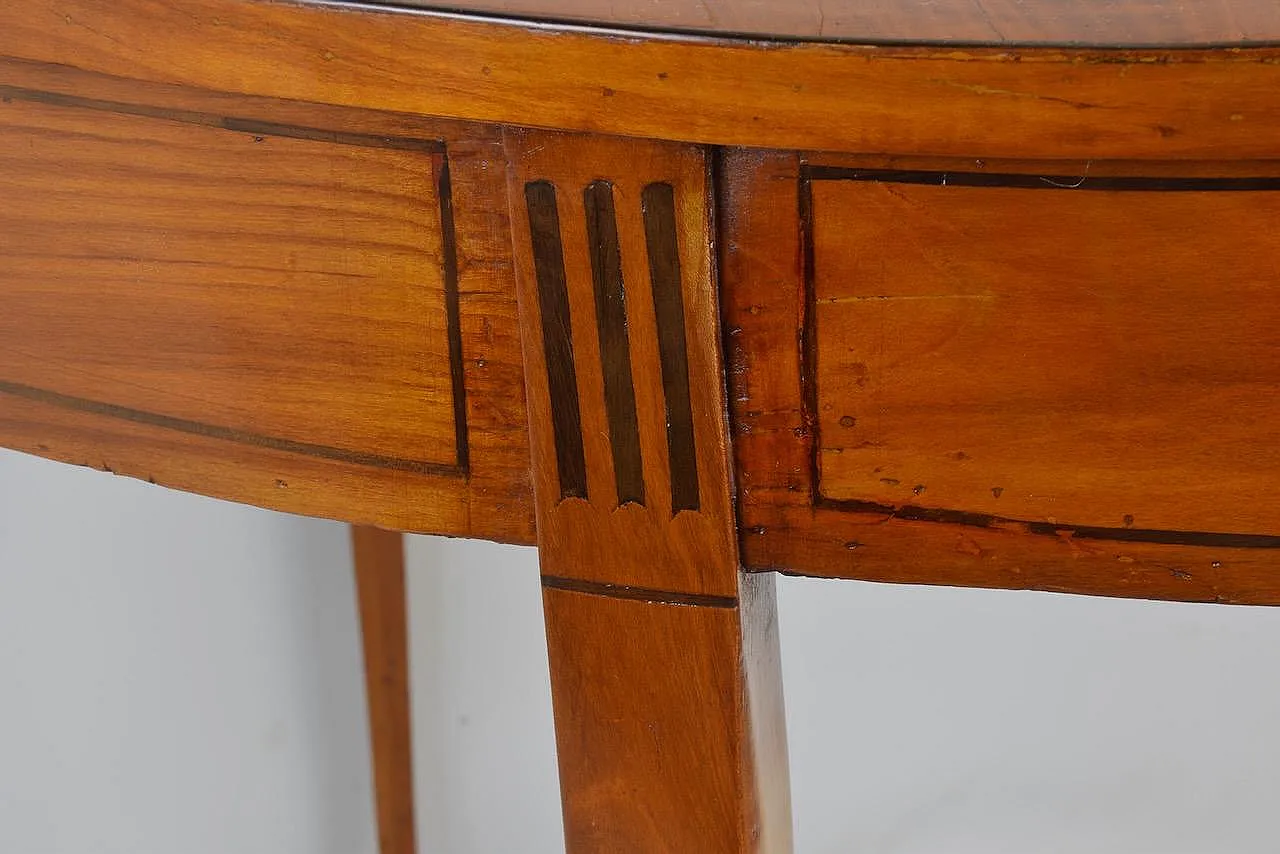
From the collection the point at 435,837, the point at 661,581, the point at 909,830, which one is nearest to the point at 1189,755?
the point at 909,830

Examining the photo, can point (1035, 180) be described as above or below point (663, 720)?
above

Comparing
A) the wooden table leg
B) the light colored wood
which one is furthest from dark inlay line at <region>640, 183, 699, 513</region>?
the wooden table leg

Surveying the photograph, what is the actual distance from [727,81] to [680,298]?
2.6 inches

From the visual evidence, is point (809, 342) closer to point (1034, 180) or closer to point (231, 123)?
point (1034, 180)

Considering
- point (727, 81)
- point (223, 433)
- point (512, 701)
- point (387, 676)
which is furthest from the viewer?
point (512, 701)

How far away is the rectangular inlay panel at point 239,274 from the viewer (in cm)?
50

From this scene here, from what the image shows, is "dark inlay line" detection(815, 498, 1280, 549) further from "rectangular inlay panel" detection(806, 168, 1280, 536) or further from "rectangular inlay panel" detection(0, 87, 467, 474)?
"rectangular inlay panel" detection(0, 87, 467, 474)

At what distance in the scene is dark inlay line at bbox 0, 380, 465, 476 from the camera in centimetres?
54

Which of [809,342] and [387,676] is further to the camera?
[387,676]

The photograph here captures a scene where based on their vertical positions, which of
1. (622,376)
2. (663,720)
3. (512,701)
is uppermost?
(622,376)

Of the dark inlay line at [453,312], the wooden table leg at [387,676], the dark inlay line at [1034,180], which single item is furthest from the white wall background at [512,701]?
the dark inlay line at [1034,180]

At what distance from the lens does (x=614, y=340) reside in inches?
19.1

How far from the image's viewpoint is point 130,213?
0.53 m

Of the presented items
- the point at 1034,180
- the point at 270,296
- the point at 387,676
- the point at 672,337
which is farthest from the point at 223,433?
the point at 387,676
